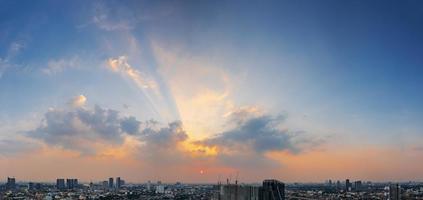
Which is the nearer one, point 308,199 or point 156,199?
point 308,199

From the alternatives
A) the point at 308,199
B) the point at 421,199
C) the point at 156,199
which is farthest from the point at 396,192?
the point at 156,199

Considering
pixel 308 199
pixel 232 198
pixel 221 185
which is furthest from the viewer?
pixel 308 199

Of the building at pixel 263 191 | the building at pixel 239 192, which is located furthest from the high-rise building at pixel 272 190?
the building at pixel 239 192

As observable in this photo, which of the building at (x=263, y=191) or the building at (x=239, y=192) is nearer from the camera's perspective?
the building at (x=263, y=191)

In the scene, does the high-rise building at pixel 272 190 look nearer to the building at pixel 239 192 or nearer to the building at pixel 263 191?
the building at pixel 263 191

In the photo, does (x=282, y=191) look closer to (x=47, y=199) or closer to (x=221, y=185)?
(x=221, y=185)

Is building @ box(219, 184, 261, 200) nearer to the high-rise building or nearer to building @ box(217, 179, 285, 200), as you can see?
building @ box(217, 179, 285, 200)

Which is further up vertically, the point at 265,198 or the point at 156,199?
the point at 265,198

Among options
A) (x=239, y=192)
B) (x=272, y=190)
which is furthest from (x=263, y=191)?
(x=239, y=192)

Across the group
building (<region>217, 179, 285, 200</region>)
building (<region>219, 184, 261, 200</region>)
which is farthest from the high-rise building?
building (<region>219, 184, 261, 200</region>)
